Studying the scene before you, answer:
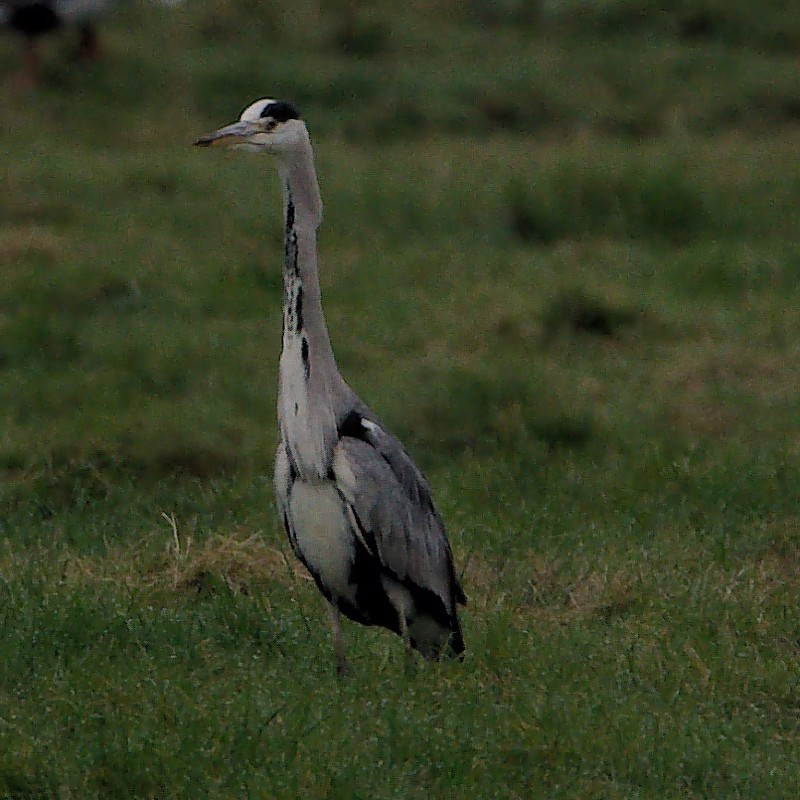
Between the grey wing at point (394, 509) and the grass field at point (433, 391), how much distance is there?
0.88 ft

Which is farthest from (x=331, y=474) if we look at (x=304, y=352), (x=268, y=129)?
(x=268, y=129)

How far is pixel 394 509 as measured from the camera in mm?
4949

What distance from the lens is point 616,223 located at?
10898mm

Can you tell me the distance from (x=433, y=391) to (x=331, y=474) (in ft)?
10.6

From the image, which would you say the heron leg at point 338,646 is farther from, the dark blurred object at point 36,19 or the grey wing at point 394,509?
the dark blurred object at point 36,19

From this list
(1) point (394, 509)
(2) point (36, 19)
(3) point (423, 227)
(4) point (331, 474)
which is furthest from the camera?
(2) point (36, 19)

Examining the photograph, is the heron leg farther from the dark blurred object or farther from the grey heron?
the dark blurred object

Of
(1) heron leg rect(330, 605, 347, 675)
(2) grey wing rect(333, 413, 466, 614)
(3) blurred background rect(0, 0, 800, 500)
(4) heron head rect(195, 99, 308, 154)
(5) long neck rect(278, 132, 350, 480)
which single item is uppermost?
(4) heron head rect(195, 99, 308, 154)

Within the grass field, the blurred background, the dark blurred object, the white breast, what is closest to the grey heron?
the white breast

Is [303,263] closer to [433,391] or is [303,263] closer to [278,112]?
[278,112]

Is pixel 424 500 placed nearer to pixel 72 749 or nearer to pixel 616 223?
pixel 72 749

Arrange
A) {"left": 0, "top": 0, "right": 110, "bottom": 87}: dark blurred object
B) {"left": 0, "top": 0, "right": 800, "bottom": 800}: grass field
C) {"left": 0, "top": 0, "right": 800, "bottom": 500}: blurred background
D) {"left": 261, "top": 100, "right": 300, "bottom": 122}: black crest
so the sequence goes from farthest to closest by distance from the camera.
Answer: {"left": 0, "top": 0, "right": 110, "bottom": 87}: dark blurred object
{"left": 0, "top": 0, "right": 800, "bottom": 500}: blurred background
{"left": 261, "top": 100, "right": 300, "bottom": 122}: black crest
{"left": 0, "top": 0, "right": 800, "bottom": 800}: grass field

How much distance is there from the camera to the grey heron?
4.85 meters

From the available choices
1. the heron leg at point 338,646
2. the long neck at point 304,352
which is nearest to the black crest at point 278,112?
the long neck at point 304,352
